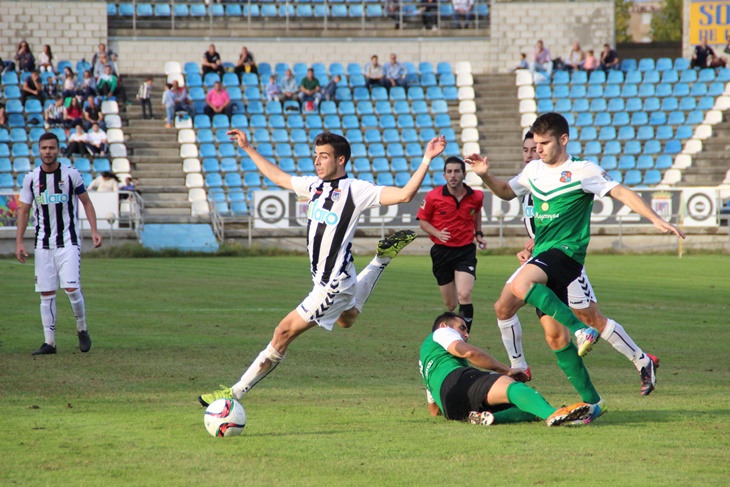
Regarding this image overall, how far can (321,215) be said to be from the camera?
23.7 feet

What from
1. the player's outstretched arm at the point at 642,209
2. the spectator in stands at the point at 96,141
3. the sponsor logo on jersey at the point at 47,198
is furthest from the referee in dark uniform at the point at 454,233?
the spectator in stands at the point at 96,141

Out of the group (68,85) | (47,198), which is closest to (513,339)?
(47,198)

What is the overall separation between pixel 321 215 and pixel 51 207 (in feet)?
15.0

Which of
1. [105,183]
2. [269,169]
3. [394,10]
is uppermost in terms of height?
[394,10]

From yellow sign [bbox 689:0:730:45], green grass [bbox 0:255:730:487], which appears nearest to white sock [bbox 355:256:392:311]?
green grass [bbox 0:255:730:487]

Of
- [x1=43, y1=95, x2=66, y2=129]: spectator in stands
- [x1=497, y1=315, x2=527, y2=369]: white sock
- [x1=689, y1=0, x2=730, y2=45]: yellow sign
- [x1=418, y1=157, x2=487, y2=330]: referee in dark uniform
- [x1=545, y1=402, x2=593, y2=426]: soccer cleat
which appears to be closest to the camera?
[x1=545, y1=402, x2=593, y2=426]: soccer cleat

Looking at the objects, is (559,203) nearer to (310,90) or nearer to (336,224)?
(336,224)

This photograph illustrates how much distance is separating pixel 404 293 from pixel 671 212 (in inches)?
535

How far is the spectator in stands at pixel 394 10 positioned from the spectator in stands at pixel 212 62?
7.32m

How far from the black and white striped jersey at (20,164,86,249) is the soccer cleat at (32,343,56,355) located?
41.4 inches

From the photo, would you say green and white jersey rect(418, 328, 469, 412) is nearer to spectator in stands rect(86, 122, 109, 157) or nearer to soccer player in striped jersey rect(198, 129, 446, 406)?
soccer player in striped jersey rect(198, 129, 446, 406)

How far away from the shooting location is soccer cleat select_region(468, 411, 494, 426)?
687 cm

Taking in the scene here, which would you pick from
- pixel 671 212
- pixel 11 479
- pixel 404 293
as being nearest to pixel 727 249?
pixel 671 212

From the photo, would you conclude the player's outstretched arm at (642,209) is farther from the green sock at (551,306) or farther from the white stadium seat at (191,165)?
the white stadium seat at (191,165)
